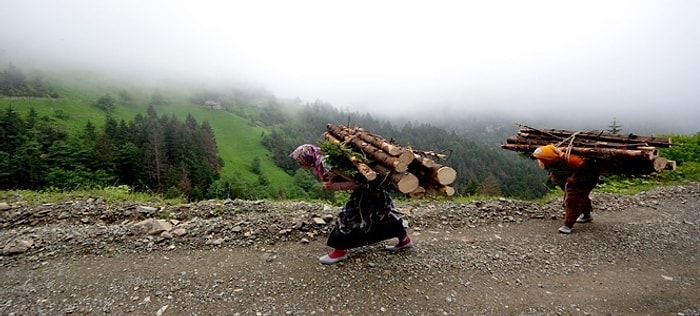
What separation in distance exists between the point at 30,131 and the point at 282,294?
7637cm

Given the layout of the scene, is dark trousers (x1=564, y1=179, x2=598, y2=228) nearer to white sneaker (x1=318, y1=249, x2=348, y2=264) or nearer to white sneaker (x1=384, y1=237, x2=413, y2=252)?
white sneaker (x1=384, y1=237, x2=413, y2=252)

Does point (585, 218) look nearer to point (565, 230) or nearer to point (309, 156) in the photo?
point (565, 230)

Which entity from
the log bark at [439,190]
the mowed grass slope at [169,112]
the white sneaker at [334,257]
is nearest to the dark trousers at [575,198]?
the log bark at [439,190]

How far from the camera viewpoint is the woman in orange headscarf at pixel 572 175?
262 inches

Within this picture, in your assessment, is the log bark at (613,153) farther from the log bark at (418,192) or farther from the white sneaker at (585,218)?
the log bark at (418,192)

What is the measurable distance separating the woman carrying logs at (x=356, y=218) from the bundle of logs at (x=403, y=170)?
483 mm

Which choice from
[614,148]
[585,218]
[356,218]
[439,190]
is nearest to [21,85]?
[356,218]

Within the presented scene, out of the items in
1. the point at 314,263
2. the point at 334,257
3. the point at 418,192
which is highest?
the point at 418,192

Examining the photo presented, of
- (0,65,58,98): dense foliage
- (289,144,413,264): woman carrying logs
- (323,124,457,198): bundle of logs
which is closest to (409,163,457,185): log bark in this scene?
(323,124,457,198): bundle of logs

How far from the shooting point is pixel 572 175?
6988 millimetres

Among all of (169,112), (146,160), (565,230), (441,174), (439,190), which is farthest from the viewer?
(169,112)

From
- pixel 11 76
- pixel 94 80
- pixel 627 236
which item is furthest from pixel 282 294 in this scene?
pixel 94 80

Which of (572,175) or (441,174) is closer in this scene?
(441,174)

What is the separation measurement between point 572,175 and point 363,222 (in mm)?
4808
